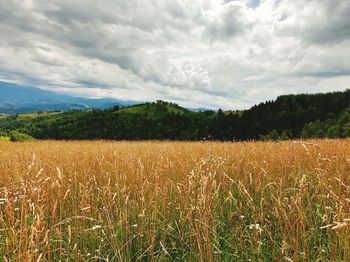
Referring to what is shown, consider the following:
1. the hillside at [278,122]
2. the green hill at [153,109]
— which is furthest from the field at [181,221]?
the green hill at [153,109]

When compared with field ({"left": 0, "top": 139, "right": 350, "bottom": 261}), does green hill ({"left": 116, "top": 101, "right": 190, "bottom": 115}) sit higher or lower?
higher

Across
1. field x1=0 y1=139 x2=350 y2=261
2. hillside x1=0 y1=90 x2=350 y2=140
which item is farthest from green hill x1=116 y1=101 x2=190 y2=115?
field x1=0 y1=139 x2=350 y2=261

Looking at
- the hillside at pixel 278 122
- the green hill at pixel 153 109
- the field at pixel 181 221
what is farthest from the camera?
the green hill at pixel 153 109

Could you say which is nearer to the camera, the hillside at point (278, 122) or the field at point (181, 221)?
the field at point (181, 221)

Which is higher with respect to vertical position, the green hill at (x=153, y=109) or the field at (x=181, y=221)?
the green hill at (x=153, y=109)

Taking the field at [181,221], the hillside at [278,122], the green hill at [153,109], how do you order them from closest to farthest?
the field at [181,221]
the hillside at [278,122]
the green hill at [153,109]

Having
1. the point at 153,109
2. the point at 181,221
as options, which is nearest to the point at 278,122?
the point at 181,221

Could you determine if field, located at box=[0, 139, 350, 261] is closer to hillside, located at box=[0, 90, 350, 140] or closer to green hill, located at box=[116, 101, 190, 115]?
hillside, located at box=[0, 90, 350, 140]

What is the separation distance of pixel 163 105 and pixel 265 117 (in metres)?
91.8

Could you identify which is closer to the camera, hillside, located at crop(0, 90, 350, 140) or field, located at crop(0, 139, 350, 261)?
field, located at crop(0, 139, 350, 261)

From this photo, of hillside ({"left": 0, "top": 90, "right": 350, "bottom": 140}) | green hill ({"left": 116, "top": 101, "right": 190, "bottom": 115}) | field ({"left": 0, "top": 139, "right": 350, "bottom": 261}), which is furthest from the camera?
green hill ({"left": 116, "top": 101, "right": 190, "bottom": 115})

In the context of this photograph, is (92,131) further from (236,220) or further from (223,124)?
(236,220)

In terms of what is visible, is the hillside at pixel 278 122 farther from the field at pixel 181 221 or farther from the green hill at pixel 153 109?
the green hill at pixel 153 109

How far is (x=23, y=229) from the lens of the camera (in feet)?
5.53
